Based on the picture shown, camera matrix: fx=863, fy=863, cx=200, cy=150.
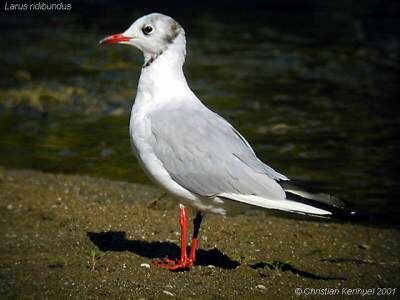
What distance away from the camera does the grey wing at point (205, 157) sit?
240 inches

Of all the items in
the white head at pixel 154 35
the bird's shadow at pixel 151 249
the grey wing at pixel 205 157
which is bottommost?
the bird's shadow at pixel 151 249

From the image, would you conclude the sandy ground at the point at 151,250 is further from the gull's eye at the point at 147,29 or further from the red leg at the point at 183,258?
the gull's eye at the point at 147,29

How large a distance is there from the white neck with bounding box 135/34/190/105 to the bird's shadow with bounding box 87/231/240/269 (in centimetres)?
122

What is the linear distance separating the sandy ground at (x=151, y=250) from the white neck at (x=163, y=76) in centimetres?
125

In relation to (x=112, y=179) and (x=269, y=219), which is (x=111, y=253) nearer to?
(x=269, y=219)

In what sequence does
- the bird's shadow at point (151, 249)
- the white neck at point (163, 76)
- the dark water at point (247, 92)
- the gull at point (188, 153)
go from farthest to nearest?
the dark water at point (247, 92) < the bird's shadow at point (151, 249) < the white neck at point (163, 76) < the gull at point (188, 153)

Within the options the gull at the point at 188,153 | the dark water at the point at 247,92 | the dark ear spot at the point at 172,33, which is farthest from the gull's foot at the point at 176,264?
the dark water at the point at 247,92

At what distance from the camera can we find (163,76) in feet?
21.4

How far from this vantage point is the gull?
6.03m

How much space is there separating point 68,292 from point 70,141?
17.7 ft

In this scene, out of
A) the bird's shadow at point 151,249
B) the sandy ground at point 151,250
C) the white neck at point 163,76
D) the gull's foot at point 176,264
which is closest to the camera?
the sandy ground at point 151,250

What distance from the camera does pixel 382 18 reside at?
19.4m

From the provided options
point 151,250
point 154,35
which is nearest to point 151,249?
point 151,250

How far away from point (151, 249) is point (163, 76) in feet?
4.74
